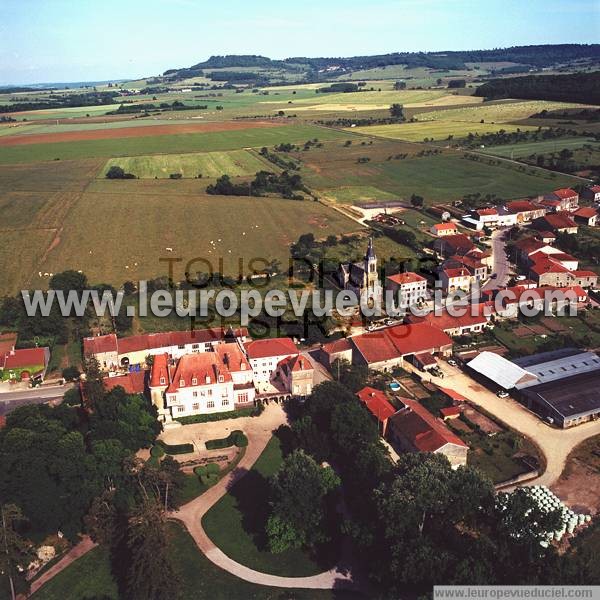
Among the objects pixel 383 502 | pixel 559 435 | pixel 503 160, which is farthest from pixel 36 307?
pixel 503 160

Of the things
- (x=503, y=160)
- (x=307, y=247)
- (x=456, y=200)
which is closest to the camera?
(x=307, y=247)

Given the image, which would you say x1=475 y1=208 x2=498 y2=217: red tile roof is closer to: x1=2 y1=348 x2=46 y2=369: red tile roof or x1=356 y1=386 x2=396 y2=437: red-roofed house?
x1=356 y1=386 x2=396 y2=437: red-roofed house

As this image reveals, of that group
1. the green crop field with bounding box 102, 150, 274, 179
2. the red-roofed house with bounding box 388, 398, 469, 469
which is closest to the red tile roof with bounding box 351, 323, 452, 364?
the red-roofed house with bounding box 388, 398, 469, 469

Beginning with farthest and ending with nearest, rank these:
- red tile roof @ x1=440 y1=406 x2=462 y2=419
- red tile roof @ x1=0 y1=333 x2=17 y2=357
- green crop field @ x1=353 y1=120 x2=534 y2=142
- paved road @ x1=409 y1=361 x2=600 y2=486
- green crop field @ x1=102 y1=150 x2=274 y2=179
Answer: green crop field @ x1=353 y1=120 x2=534 y2=142 < green crop field @ x1=102 y1=150 x2=274 y2=179 < red tile roof @ x1=0 y1=333 x2=17 y2=357 < red tile roof @ x1=440 y1=406 x2=462 y2=419 < paved road @ x1=409 y1=361 x2=600 y2=486

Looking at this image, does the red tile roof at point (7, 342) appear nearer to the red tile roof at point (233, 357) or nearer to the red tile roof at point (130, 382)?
the red tile roof at point (130, 382)

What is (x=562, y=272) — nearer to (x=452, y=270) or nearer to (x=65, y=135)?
(x=452, y=270)

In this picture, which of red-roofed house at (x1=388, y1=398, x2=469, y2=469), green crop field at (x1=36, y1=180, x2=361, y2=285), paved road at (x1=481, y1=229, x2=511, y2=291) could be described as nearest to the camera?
red-roofed house at (x1=388, y1=398, x2=469, y2=469)
